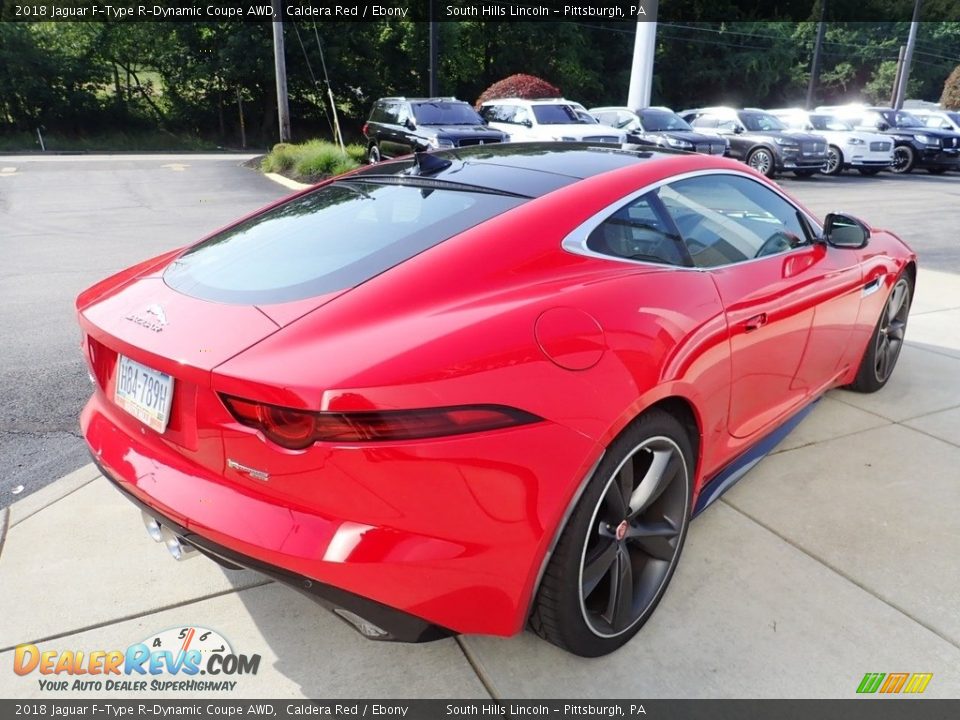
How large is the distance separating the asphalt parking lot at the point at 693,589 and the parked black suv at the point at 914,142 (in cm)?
2066

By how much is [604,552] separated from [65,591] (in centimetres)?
193

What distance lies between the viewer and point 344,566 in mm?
1822

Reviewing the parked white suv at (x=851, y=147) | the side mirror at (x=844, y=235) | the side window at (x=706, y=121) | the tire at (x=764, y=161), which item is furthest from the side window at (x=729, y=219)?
the parked white suv at (x=851, y=147)

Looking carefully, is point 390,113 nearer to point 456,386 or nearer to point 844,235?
point 844,235

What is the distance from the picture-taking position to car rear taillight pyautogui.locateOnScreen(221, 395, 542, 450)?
1.77 meters

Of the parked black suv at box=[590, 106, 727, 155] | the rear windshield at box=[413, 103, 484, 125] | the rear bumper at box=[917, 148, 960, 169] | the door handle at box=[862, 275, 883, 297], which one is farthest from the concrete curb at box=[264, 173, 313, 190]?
the rear bumper at box=[917, 148, 960, 169]

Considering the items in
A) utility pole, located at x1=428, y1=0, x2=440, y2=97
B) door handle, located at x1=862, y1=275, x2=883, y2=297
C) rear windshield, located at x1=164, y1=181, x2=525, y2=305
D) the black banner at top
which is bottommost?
door handle, located at x1=862, y1=275, x2=883, y2=297

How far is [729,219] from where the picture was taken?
3105 mm

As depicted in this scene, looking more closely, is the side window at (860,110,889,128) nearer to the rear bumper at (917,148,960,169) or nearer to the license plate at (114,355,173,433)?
the rear bumper at (917,148,960,169)

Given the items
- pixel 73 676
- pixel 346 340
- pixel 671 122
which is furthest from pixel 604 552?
pixel 671 122

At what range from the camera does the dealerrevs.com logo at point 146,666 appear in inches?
90.9

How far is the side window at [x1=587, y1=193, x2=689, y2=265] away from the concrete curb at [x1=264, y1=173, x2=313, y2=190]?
44.1ft

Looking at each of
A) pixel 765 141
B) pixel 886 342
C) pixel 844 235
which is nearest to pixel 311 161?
pixel 765 141

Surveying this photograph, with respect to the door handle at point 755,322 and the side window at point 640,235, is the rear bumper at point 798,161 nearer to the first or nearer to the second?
the door handle at point 755,322
